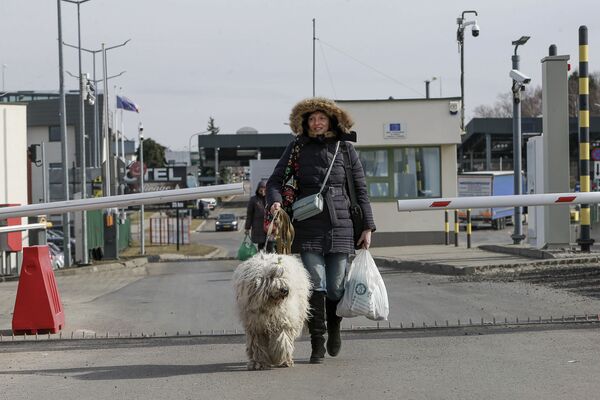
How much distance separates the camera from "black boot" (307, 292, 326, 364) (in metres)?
7.52

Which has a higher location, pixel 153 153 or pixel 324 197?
pixel 153 153

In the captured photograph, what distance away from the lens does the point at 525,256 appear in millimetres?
19031

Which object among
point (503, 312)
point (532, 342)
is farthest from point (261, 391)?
point (503, 312)

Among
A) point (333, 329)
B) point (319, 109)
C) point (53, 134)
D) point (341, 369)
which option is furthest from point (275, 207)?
point (53, 134)

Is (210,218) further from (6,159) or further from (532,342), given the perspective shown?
(532,342)

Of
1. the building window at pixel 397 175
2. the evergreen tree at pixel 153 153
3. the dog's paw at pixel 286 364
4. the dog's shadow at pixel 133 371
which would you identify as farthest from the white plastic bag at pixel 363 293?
the evergreen tree at pixel 153 153

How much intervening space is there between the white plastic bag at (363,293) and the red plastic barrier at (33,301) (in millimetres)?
3436

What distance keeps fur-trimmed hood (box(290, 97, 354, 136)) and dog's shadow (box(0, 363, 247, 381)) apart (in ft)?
6.36

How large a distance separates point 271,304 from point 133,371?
129 centimetres

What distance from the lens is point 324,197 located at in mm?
7594

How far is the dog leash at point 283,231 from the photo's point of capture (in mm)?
7410

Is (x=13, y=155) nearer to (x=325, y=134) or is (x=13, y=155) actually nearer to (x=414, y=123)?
(x=414, y=123)

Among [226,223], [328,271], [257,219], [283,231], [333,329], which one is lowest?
[226,223]

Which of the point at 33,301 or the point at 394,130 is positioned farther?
the point at 394,130
